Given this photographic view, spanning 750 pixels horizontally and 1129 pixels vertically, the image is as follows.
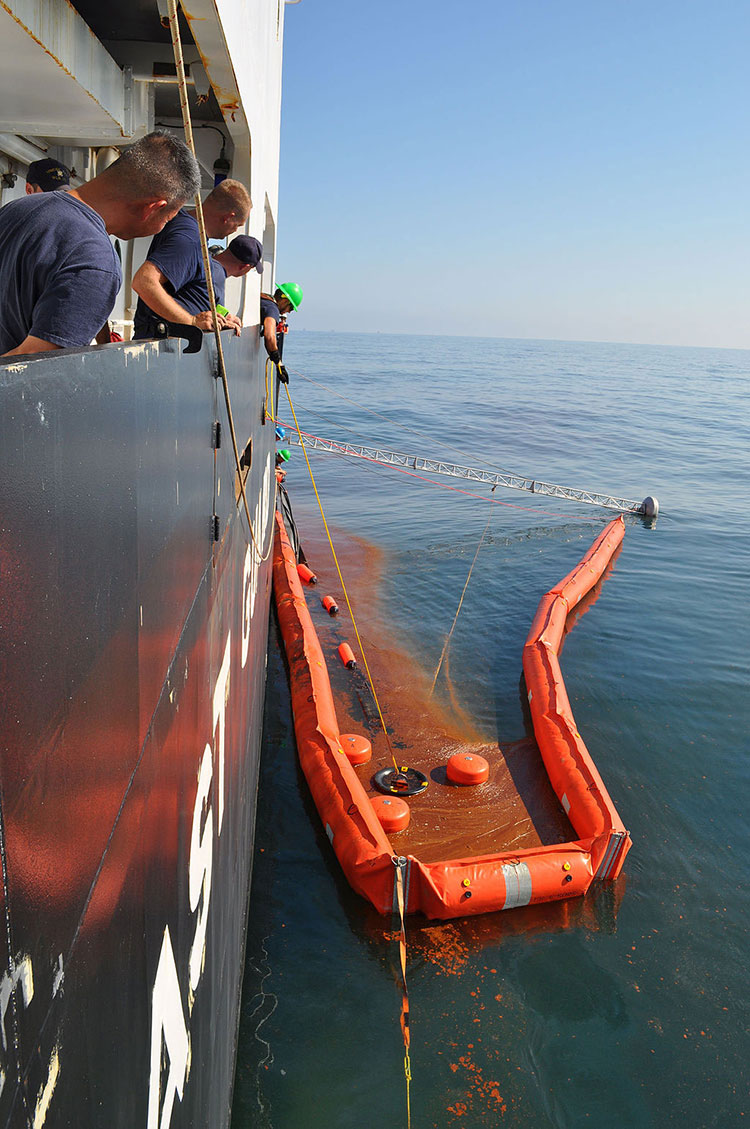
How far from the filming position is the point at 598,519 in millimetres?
32719

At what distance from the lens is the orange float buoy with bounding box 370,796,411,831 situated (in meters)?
11.1

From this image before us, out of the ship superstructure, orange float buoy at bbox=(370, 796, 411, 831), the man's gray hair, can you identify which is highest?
the man's gray hair

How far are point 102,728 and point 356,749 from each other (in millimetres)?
11605

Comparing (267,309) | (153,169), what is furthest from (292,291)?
(153,169)

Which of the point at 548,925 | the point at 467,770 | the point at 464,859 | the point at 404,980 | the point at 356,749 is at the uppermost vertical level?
the point at 464,859

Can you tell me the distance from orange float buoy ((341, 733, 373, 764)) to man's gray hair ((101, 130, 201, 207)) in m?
10.9

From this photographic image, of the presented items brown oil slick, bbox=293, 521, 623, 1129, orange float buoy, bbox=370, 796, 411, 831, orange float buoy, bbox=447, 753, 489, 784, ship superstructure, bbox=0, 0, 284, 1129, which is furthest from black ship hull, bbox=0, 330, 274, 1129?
orange float buoy, bbox=447, 753, 489, 784

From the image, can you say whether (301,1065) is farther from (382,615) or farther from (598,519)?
(598,519)

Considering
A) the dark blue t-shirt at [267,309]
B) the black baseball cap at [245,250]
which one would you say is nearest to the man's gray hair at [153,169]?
the black baseball cap at [245,250]

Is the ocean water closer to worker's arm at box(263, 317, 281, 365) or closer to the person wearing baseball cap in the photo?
worker's arm at box(263, 317, 281, 365)

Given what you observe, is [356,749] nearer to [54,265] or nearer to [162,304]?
[162,304]

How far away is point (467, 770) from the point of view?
12.6 metres

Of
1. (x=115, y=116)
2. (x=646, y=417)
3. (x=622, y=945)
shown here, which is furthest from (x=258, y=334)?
(x=646, y=417)

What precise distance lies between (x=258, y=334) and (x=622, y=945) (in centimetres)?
907
